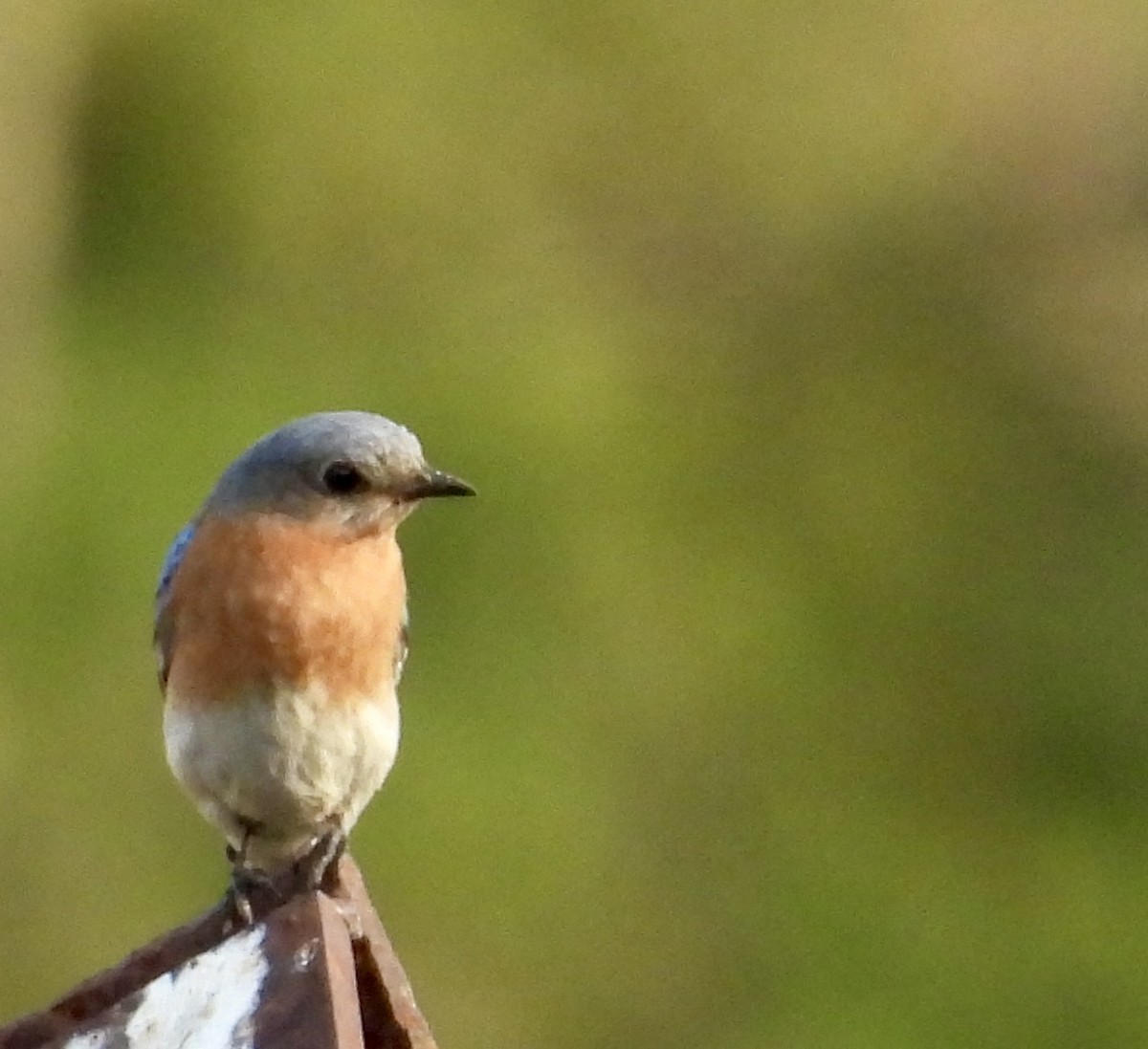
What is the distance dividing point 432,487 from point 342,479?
0.63 feet

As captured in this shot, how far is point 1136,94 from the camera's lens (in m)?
12.0

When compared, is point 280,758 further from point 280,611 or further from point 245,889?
point 245,889

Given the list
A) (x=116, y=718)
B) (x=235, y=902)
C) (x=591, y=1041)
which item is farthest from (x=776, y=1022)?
(x=235, y=902)

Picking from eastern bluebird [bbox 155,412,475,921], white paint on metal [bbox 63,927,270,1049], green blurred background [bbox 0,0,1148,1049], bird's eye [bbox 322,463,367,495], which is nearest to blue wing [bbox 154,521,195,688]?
eastern bluebird [bbox 155,412,475,921]

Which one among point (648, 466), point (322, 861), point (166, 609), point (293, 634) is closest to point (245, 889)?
point (322, 861)

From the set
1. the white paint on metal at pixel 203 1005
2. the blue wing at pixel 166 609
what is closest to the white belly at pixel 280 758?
the blue wing at pixel 166 609

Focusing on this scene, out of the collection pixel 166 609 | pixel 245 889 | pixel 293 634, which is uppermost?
pixel 166 609

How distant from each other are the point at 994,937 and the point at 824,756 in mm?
1129

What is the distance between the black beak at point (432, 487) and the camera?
449 centimetres

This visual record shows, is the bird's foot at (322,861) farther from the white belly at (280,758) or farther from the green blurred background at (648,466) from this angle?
the green blurred background at (648,466)

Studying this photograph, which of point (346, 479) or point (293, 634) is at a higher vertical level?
point (346, 479)

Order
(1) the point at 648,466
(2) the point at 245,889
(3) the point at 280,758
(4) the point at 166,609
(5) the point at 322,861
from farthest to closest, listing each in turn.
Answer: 1. (1) the point at 648,466
2. (4) the point at 166,609
3. (3) the point at 280,758
4. (5) the point at 322,861
5. (2) the point at 245,889

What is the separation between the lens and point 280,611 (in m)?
4.35

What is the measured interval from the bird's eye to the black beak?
0.10 meters
